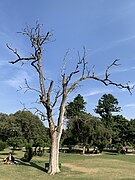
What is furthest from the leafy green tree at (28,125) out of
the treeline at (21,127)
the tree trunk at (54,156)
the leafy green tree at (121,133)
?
→ the tree trunk at (54,156)

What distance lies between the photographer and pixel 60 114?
18.0m

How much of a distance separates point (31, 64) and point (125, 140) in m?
34.5

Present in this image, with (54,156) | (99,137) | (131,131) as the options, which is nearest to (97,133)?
(99,137)

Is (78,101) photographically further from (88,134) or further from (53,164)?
(53,164)

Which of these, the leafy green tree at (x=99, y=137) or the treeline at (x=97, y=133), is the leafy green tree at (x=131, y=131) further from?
the leafy green tree at (x=99, y=137)

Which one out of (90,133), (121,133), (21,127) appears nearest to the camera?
(90,133)

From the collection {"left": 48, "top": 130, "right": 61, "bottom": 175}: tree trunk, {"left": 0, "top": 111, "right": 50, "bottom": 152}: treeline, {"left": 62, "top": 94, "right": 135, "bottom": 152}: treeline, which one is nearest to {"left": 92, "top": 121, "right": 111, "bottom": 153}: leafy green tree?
{"left": 62, "top": 94, "right": 135, "bottom": 152}: treeline

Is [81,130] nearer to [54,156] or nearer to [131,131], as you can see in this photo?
[131,131]

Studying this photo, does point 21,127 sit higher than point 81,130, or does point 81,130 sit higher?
point 21,127

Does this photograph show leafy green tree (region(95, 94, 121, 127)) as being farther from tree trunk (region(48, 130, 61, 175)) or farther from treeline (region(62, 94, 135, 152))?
tree trunk (region(48, 130, 61, 175))

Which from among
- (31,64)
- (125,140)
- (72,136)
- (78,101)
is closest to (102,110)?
(78,101)

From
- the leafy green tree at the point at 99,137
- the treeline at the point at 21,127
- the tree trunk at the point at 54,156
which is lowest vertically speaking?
the tree trunk at the point at 54,156

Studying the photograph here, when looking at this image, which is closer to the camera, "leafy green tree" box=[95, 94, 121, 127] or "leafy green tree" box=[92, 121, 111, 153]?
"leafy green tree" box=[92, 121, 111, 153]

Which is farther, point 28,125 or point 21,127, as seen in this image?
point 28,125
